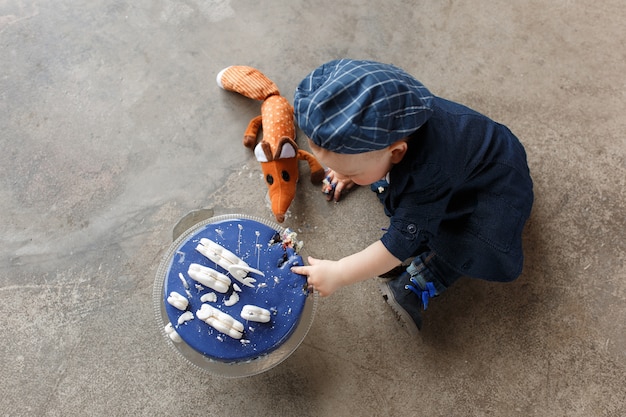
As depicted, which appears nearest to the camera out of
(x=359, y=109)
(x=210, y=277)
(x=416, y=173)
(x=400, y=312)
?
(x=359, y=109)

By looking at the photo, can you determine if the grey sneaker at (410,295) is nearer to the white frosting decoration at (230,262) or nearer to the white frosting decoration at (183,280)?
the white frosting decoration at (230,262)

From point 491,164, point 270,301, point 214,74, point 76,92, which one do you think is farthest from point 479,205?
point 76,92

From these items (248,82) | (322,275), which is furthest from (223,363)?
(248,82)

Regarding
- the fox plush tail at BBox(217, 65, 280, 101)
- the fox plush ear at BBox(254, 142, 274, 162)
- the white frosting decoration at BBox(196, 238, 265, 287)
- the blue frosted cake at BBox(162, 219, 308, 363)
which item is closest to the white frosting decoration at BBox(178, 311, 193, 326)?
the blue frosted cake at BBox(162, 219, 308, 363)

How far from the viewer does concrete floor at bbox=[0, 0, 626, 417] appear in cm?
104

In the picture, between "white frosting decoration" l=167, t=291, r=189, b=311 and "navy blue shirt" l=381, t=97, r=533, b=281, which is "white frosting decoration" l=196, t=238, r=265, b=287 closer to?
"white frosting decoration" l=167, t=291, r=189, b=311

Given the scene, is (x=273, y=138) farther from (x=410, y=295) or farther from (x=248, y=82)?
(x=410, y=295)

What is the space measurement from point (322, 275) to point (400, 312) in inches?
7.9

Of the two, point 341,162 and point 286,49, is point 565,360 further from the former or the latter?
point 286,49

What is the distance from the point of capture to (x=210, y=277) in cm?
92

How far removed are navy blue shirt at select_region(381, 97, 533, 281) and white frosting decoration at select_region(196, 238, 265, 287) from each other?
254mm

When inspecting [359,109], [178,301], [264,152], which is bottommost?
[178,301]

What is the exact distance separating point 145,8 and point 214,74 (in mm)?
274

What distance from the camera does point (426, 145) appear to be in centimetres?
80
